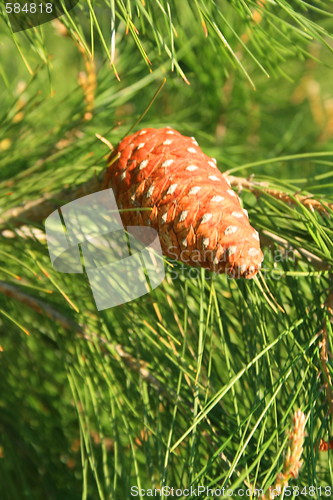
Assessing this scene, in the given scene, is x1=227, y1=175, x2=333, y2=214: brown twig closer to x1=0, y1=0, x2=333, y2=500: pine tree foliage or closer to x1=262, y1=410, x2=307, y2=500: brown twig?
x1=0, y1=0, x2=333, y2=500: pine tree foliage

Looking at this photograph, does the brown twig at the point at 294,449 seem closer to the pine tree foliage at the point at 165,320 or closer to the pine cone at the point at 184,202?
the pine tree foliage at the point at 165,320

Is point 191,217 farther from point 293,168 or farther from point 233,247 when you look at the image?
point 293,168

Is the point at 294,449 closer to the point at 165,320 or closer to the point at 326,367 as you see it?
the point at 326,367

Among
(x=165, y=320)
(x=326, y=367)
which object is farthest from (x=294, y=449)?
(x=165, y=320)

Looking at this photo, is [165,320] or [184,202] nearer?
[184,202]

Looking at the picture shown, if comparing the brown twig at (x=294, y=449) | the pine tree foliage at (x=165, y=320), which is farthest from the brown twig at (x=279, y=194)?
the brown twig at (x=294, y=449)

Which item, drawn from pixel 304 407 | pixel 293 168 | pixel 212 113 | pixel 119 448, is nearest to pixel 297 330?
pixel 304 407
